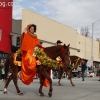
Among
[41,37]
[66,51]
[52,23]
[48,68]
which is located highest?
[52,23]

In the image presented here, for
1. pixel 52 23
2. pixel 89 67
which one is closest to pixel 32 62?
pixel 52 23

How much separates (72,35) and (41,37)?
11.7 metres

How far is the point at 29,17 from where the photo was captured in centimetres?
3369

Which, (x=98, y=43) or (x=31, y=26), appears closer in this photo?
(x=31, y=26)

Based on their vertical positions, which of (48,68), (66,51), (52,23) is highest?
(52,23)

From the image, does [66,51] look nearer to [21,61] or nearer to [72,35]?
[21,61]

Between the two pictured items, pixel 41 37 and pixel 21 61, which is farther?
pixel 41 37

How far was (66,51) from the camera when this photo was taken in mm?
10648

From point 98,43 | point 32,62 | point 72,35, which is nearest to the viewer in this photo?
point 32,62

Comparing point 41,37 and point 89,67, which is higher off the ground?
point 41,37

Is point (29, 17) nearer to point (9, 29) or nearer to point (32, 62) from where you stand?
point (9, 29)

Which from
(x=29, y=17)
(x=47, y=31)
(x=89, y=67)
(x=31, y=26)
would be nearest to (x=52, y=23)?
(x=47, y=31)

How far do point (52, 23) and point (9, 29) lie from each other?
9.53 m

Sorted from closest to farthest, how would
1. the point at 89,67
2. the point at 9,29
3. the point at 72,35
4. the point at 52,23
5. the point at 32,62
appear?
1. the point at 32,62
2. the point at 9,29
3. the point at 52,23
4. the point at 89,67
5. the point at 72,35
